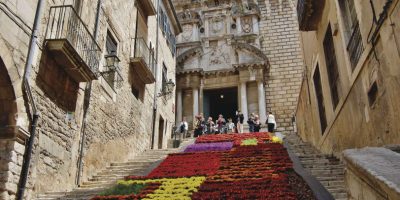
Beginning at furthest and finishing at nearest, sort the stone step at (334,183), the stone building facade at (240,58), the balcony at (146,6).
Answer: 1. the stone building facade at (240,58)
2. the balcony at (146,6)
3. the stone step at (334,183)

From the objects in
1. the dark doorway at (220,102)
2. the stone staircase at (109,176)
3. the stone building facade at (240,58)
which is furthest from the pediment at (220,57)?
the stone staircase at (109,176)

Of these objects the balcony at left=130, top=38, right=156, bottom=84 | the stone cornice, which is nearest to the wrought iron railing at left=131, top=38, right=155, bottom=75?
the balcony at left=130, top=38, right=156, bottom=84

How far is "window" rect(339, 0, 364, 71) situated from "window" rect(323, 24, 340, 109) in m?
1.52

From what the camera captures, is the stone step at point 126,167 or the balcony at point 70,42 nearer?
the balcony at point 70,42

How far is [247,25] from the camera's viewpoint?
84.7 feet

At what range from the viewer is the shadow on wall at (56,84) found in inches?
337

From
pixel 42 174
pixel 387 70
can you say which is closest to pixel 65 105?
pixel 42 174

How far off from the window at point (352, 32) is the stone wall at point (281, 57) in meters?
13.4

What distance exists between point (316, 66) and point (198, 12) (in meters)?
15.1

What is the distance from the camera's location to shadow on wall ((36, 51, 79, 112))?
8562 mm

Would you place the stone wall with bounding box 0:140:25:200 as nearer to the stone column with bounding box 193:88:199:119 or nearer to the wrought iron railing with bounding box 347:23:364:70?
the wrought iron railing with bounding box 347:23:364:70

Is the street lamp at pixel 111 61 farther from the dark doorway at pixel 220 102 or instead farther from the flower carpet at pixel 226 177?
the dark doorway at pixel 220 102

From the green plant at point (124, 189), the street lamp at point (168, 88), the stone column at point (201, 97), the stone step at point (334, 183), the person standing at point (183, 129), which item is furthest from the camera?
the stone column at point (201, 97)

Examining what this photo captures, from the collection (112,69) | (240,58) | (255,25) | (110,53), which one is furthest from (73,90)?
(255,25)
